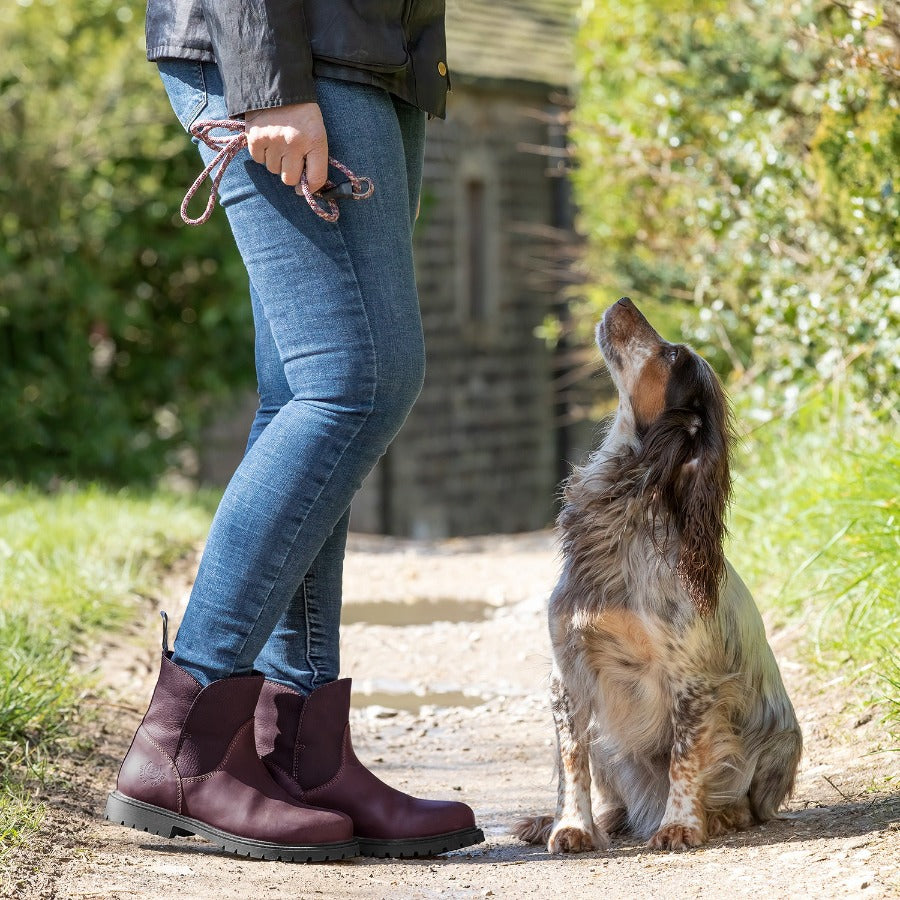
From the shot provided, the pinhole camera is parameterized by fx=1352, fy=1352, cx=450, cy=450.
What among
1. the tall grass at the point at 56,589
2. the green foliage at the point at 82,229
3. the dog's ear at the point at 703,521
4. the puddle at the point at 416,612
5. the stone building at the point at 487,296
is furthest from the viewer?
the stone building at the point at 487,296

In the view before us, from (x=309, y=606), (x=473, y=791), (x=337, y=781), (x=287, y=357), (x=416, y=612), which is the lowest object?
(x=416, y=612)

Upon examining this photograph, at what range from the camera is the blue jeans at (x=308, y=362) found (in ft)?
8.48

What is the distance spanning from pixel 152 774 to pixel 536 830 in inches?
35.0

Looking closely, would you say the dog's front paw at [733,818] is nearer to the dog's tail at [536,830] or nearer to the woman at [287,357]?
the dog's tail at [536,830]

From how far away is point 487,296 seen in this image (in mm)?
15859

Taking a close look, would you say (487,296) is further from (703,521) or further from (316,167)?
(316,167)

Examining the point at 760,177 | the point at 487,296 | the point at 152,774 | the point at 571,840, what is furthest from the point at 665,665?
the point at 487,296

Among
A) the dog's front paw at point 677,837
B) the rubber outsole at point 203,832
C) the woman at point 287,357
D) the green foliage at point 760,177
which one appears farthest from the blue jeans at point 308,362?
the green foliage at point 760,177

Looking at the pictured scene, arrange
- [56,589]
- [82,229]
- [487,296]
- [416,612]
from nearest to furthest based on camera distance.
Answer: [56,589], [416,612], [82,229], [487,296]

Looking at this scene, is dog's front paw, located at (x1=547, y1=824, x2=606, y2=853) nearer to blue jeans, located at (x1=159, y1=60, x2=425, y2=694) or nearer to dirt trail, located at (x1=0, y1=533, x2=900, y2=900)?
dirt trail, located at (x1=0, y1=533, x2=900, y2=900)

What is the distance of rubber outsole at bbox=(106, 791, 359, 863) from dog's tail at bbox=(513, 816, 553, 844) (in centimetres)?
54

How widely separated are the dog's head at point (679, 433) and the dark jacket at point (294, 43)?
3.07 feet

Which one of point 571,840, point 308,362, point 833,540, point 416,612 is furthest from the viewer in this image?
point 416,612

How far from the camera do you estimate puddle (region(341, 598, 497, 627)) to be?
539 cm
